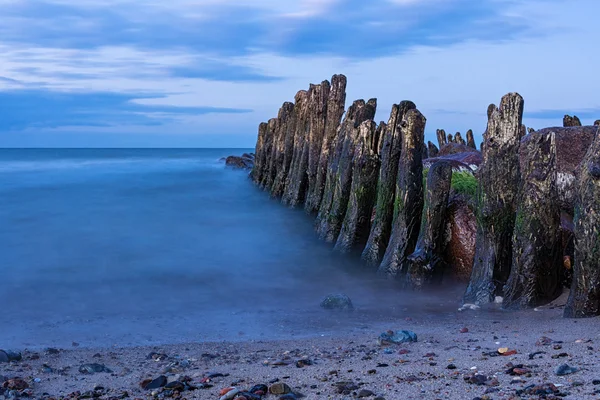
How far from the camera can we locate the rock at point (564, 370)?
3955 millimetres

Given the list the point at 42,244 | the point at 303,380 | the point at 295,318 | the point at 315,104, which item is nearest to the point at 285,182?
the point at 315,104

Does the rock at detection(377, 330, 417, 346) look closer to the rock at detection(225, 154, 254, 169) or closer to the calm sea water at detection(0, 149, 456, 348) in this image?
the calm sea water at detection(0, 149, 456, 348)

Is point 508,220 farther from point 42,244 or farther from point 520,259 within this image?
point 42,244

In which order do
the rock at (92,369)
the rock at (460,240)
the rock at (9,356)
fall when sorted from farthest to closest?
1. the rock at (460,240)
2. the rock at (9,356)
3. the rock at (92,369)

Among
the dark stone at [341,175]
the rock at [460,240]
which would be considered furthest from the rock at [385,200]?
the dark stone at [341,175]

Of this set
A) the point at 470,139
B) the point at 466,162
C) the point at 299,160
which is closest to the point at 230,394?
the point at 466,162

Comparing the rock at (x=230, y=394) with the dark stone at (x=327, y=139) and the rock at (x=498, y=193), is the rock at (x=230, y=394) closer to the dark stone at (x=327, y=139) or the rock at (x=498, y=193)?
the rock at (x=498, y=193)

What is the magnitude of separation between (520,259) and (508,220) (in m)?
0.49

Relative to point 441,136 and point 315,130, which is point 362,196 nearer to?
point 315,130

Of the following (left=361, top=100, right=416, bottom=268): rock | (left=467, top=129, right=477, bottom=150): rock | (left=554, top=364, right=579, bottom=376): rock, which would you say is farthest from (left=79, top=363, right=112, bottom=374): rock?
(left=467, top=129, right=477, bottom=150): rock

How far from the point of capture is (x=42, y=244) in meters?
12.3

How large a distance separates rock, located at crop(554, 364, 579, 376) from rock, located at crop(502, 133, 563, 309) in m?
2.47

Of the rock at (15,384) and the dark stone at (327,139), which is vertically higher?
the dark stone at (327,139)

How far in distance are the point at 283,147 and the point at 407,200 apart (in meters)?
12.8
